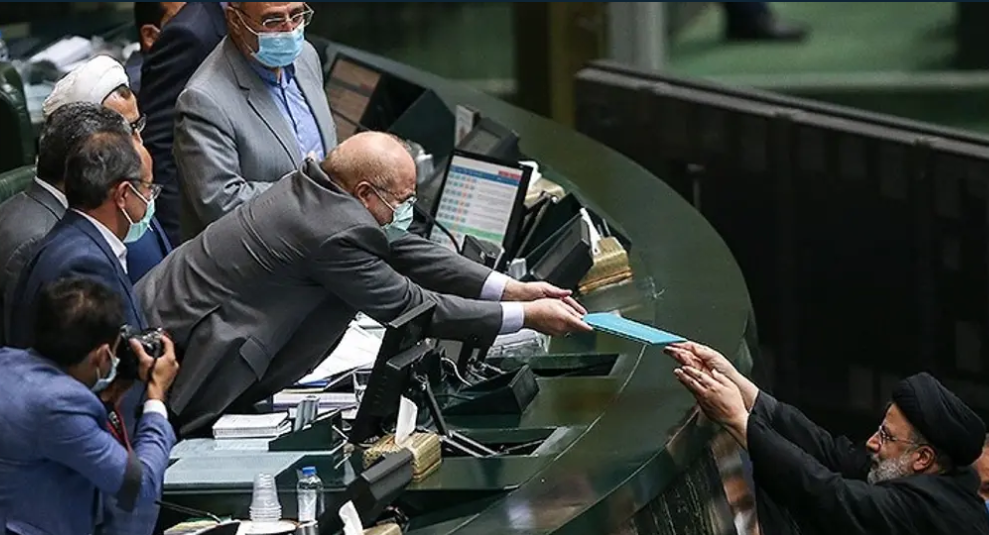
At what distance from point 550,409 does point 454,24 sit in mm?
9781

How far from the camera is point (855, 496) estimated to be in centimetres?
524

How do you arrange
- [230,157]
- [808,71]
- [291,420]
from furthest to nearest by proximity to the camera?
[808,71] → [230,157] → [291,420]

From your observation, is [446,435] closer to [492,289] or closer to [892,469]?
[492,289]

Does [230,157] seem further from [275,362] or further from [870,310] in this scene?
[870,310]

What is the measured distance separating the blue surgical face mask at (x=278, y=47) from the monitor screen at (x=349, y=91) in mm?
2006

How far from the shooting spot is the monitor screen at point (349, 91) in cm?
847

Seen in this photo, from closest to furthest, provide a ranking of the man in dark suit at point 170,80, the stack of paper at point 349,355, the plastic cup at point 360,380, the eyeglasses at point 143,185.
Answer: the eyeglasses at point 143,185, the plastic cup at point 360,380, the stack of paper at point 349,355, the man in dark suit at point 170,80

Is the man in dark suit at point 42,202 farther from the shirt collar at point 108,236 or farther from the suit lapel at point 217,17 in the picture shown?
the suit lapel at point 217,17

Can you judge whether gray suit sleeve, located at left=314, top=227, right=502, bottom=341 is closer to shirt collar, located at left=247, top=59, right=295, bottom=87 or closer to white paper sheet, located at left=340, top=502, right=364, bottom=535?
white paper sheet, located at left=340, top=502, right=364, bottom=535

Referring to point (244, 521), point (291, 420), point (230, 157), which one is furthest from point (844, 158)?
→ point (244, 521)

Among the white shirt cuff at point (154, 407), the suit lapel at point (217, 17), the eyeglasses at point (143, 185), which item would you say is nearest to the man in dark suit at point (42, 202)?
the eyeglasses at point (143, 185)

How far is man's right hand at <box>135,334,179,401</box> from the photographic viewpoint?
4.67 metres

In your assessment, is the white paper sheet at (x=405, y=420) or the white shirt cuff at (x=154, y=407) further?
the white paper sheet at (x=405, y=420)

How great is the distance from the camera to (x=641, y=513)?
5121 millimetres
